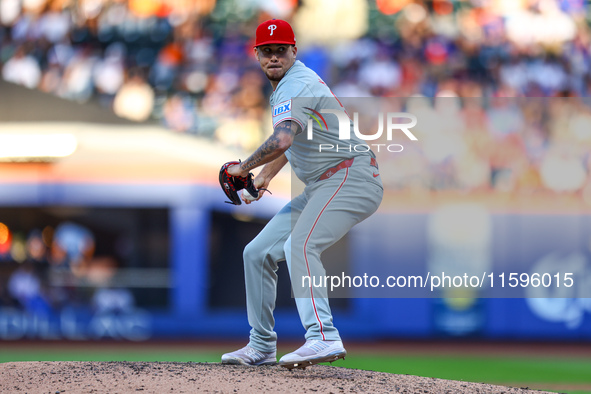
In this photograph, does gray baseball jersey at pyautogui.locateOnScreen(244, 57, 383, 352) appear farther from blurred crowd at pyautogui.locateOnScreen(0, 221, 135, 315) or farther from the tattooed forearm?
blurred crowd at pyautogui.locateOnScreen(0, 221, 135, 315)

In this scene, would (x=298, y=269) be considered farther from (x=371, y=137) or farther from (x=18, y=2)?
(x=18, y=2)

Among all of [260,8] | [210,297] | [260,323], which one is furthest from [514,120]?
[260,323]

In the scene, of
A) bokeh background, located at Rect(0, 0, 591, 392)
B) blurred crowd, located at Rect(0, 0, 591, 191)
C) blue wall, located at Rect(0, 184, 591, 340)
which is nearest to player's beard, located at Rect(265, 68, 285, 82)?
bokeh background, located at Rect(0, 0, 591, 392)

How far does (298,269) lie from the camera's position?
3227 mm

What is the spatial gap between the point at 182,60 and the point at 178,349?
12.5ft

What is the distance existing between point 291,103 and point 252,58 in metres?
6.71

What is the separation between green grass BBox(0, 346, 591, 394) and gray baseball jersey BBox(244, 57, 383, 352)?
304cm

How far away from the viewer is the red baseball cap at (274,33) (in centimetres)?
323

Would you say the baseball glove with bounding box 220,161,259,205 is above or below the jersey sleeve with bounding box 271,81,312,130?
below

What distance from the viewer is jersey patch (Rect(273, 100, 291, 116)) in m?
3.16

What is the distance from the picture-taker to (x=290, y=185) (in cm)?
921

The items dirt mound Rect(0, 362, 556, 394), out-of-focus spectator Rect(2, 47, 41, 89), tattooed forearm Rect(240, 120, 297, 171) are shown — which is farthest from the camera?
out-of-focus spectator Rect(2, 47, 41, 89)

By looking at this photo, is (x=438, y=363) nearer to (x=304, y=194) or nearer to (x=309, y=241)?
(x=304, y=194)

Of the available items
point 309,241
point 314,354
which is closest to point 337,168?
point 309,241
